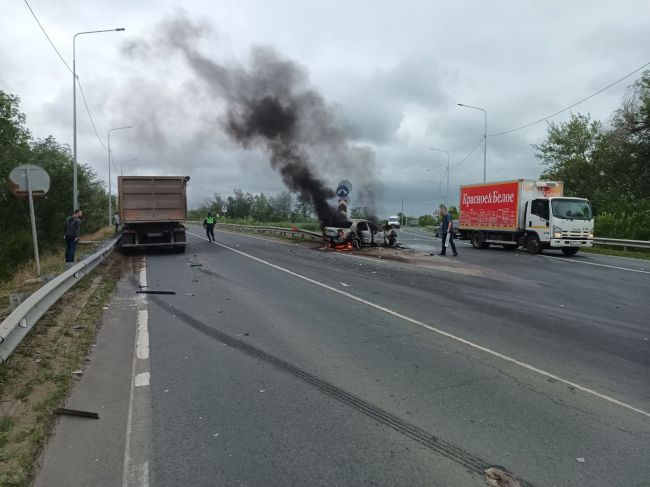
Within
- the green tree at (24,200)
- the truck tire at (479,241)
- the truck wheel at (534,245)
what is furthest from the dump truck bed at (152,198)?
the truck wheel at (534,245)

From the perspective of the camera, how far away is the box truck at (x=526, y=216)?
19.2 m

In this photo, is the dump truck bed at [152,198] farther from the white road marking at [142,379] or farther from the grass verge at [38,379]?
the white road marking at [142,379]

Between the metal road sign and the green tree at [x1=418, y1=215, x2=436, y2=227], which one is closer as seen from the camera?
the metal road sign

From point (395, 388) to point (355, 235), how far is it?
1687cm

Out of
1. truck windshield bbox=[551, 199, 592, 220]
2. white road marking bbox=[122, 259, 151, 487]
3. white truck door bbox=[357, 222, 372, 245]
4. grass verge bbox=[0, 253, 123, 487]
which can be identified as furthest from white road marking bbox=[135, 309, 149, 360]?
truck windshield bbox=[551, 199, 592, 220]

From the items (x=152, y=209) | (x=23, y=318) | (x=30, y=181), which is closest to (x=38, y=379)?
(x=23, y=318)

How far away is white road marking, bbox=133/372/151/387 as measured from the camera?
4605 mm

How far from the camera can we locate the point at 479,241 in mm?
23812

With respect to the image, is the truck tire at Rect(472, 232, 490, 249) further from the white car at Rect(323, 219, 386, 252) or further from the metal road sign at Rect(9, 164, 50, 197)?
the metal road sign at Rect(9, 164, 50, 197)

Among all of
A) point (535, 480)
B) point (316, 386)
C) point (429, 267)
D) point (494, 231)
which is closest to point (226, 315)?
point (316, 386)

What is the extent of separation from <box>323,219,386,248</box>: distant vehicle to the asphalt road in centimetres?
1146

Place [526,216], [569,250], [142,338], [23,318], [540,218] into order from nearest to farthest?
[23,318], [142,338], [540,218], [569,250], [526,216]

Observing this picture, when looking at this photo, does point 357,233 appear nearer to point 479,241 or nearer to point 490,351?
point 479,241

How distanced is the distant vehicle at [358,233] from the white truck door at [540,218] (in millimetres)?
6249
